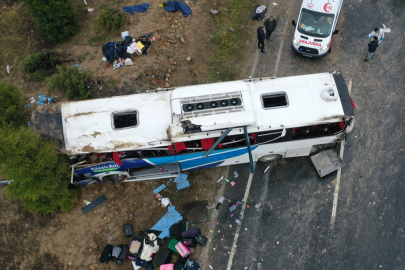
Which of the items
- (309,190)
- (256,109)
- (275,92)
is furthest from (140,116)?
(309,190)

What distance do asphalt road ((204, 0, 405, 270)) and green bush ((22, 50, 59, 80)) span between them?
29.1ft

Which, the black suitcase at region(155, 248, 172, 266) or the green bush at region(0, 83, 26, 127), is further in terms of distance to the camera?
the green bush at region(0, 83, 26, 127)

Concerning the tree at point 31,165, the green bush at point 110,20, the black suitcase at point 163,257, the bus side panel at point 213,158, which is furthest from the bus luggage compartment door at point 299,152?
the green bush at point 110,20

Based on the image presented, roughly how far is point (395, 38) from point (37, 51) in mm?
15428

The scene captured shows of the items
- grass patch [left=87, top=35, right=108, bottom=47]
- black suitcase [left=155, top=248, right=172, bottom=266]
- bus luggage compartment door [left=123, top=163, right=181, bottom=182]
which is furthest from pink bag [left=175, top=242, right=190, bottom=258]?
grass patch [left=87, top=35, right=108, bottom=47]

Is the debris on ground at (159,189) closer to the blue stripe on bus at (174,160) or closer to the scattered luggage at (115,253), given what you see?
the blue stripe on bus at (174,160)

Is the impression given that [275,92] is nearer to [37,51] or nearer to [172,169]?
[172,169]

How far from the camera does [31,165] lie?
830 centimetres

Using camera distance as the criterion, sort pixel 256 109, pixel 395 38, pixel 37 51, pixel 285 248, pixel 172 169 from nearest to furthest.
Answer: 1. pixel 256 109
2. pixel 285 248
3. pixel 172 169
4. pixel 395 38
5. pixel 37 51

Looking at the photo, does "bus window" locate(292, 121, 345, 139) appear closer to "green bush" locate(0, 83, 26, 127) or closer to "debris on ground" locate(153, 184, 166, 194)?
"debris on ground" locate(153, 184, 166, 194)

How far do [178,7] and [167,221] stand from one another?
9.20m

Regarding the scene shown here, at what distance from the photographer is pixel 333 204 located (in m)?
9.33

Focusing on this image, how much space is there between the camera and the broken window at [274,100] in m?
8.44

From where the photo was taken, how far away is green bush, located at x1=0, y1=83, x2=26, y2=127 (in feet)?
33.3
